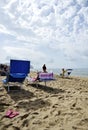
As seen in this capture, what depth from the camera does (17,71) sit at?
8.87 metres

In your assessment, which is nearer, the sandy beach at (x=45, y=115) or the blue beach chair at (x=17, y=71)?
the sandy beach at (x=45, y=115)

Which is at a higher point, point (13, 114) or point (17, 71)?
point (17, 71)

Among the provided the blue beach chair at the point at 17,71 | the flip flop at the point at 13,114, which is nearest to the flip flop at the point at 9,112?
the flip flop at the point at 13,114

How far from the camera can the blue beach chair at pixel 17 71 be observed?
8633 mm

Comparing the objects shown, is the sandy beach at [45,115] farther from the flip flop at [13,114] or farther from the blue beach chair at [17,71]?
the blue beach chair at [17,71]

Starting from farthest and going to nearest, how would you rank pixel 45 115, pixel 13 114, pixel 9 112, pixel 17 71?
1. pixel 17 71
2. pixel 9 112
3. pixel 13 114
4. pixel 45 115

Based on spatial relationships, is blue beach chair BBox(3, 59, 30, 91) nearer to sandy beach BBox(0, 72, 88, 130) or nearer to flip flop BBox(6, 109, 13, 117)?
sandy beach BBox(0, 72, 88, 130)

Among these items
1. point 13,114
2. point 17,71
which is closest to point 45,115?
point 13,114

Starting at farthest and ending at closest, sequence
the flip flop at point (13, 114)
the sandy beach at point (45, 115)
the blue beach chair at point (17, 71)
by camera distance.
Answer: the blue beach chair at point (17, 71) → the flip flop at point (13, 114) → the sandy beach at point (45, 115)

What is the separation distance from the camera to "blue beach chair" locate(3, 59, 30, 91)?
8633 millimetres

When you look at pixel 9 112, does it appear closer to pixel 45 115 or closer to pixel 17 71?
pixel 45 115

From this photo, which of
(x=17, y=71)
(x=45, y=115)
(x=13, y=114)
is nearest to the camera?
(x=45, y=115)

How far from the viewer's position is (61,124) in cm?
446

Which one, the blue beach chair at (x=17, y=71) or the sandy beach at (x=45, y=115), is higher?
the blue beach chair at (x=17, y=71)
